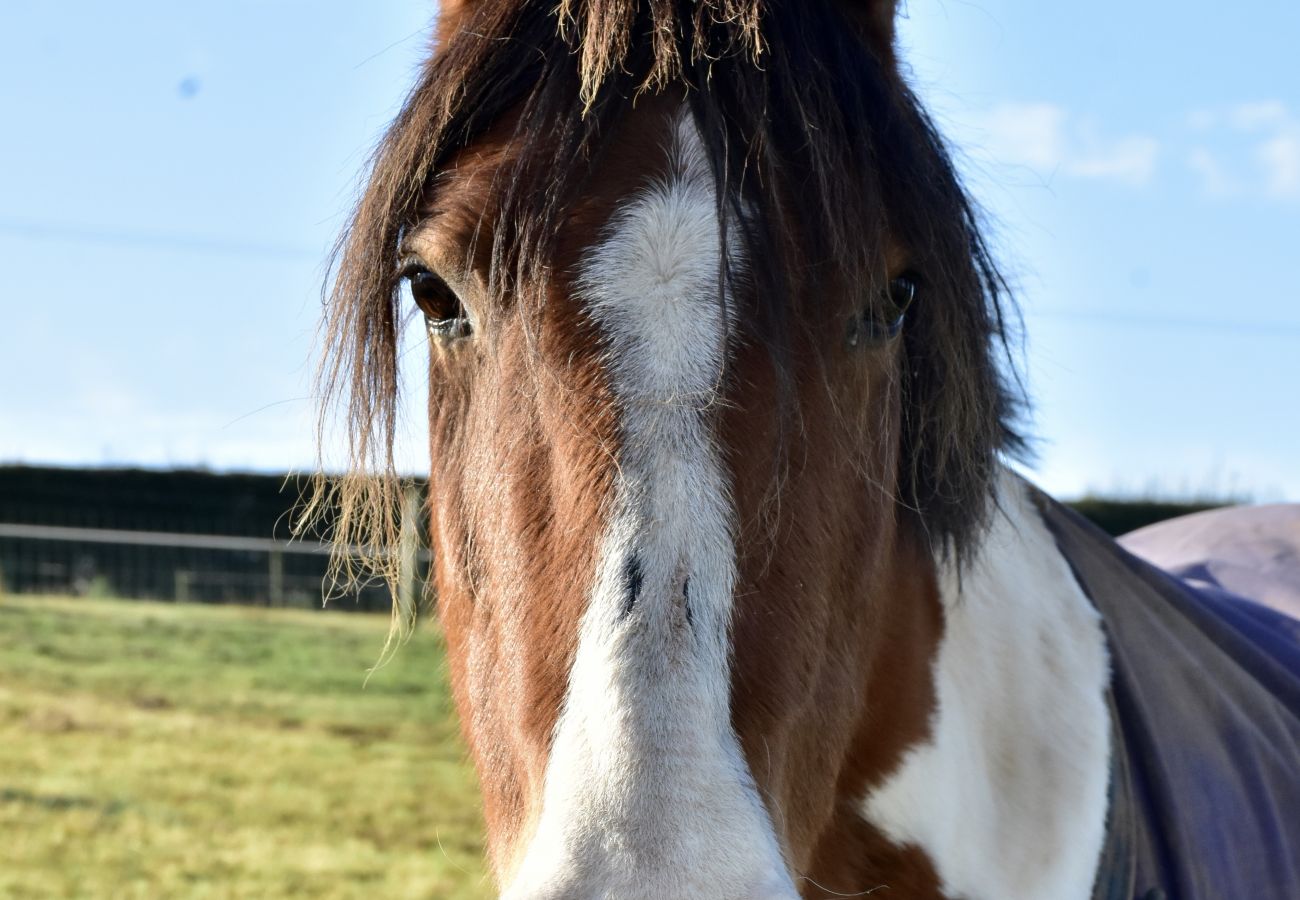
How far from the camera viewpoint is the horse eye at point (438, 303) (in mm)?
1609

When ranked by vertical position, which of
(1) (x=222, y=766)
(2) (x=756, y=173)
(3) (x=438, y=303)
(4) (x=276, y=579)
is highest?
(2) (x=756, y=173)

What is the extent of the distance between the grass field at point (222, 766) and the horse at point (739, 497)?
740mm

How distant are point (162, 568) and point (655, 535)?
545 inches

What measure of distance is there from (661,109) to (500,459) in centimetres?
49

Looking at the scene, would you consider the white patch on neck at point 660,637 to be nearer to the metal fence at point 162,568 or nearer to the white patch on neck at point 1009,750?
the white patch on neck at point 1009,750

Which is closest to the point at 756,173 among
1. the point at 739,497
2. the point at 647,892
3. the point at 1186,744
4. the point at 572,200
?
the point at 572,200

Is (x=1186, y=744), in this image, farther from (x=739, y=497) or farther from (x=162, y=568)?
(x=162, y=568)

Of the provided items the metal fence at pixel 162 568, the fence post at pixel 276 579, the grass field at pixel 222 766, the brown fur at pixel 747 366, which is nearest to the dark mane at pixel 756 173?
the brown fur at pixel 747 366

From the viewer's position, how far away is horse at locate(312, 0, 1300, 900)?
1211 millimetres

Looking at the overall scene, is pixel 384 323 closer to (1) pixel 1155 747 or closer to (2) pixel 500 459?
(2) pixel 500 459

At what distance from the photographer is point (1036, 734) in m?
1.87

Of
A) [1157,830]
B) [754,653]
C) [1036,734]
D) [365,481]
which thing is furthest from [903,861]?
[365,481]

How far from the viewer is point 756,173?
1.45 meters

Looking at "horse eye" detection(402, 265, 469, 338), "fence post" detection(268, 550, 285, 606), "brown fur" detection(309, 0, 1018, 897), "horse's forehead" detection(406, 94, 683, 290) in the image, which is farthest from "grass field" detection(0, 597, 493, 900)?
"fence post" detection(268, 550, 285, 606)
